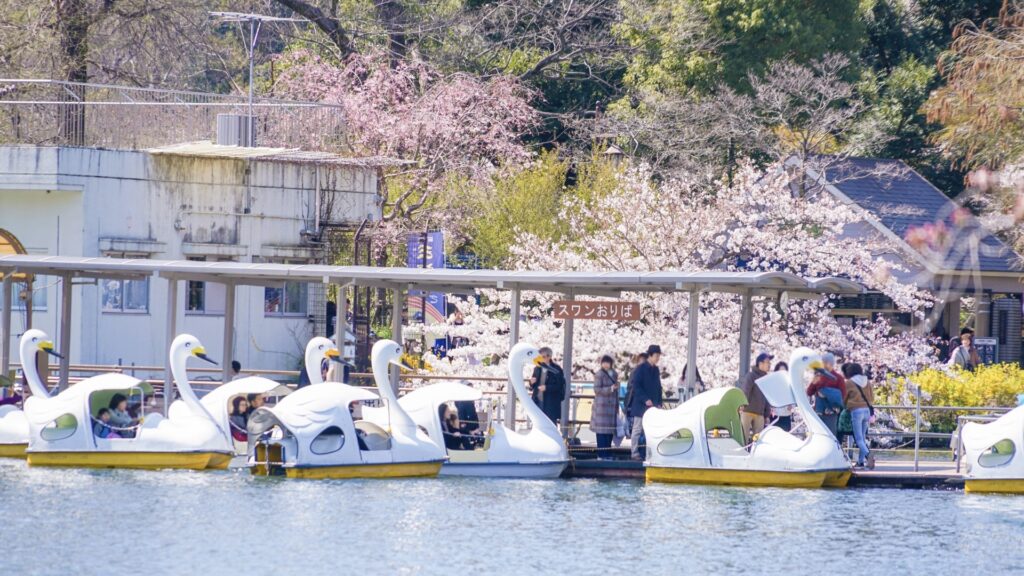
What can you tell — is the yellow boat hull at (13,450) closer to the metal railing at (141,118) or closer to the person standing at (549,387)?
the person standing at (549,387)

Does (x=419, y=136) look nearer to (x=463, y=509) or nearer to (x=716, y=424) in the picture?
(x=716, y=424)

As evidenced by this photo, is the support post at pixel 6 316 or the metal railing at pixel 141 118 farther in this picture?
the metal railing at pixel 141 118

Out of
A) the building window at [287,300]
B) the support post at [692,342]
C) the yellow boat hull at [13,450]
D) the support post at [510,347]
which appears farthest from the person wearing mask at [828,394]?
the building window at [287,300]

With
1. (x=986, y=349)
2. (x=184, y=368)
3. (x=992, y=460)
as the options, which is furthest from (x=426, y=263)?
(x=992, y=460)

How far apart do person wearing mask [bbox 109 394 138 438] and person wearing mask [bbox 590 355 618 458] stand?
6463 mm

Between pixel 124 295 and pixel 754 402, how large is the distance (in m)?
15.2

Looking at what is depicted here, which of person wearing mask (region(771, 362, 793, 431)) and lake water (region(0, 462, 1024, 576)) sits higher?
person wearing mask (region(771, 362, 793, 431))

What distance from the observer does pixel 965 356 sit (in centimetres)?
3153

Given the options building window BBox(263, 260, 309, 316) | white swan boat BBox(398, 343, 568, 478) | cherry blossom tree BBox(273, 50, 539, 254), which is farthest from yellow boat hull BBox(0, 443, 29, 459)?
cherry blossom tree BBox(273, 50, 539, 254)

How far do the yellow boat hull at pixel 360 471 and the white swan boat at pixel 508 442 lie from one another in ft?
1.43

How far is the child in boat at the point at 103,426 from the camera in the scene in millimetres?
23797

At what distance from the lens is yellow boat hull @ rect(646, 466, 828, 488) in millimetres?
23141

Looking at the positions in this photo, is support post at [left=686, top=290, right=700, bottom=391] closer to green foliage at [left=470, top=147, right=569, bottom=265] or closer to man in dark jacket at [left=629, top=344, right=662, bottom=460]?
man in dark jacket at [left=629, top=344, right=662, bottom=460]

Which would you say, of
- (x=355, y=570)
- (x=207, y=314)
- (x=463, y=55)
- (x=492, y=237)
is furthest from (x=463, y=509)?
(x=463, y=55)
